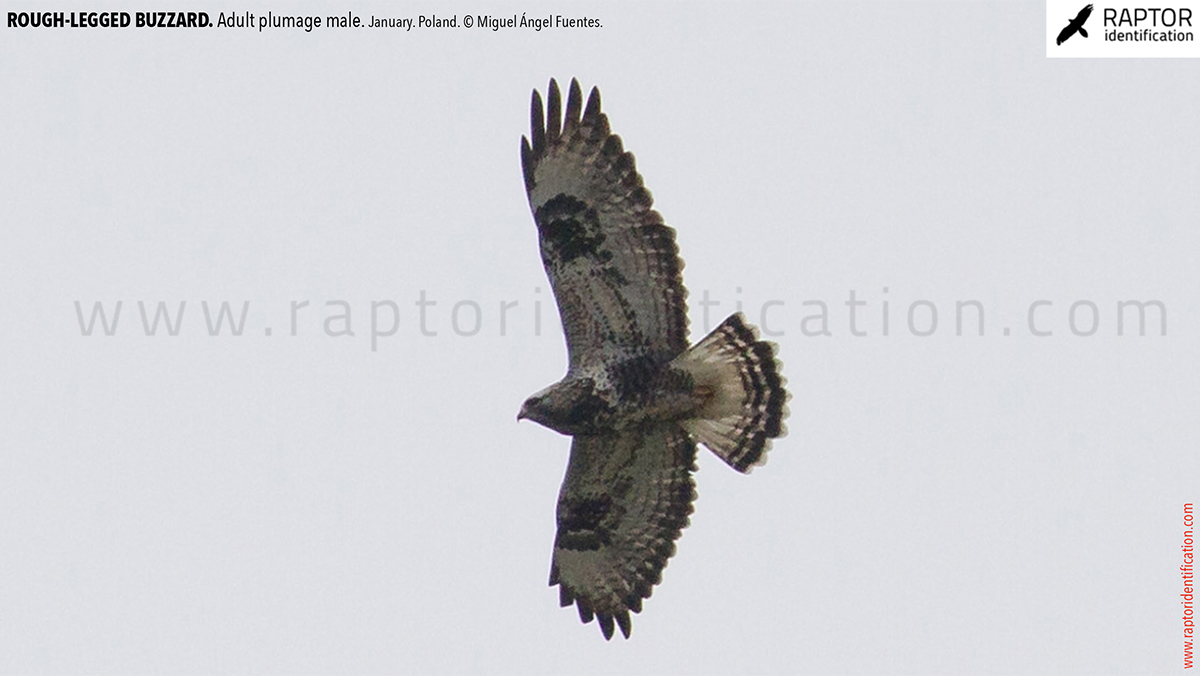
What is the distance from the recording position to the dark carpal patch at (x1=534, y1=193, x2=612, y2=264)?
9.20 metres

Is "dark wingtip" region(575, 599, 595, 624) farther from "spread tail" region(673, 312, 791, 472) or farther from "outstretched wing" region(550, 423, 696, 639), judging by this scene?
"spread tail" region(673, 312, 791, 472)

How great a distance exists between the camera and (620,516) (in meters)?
9.87

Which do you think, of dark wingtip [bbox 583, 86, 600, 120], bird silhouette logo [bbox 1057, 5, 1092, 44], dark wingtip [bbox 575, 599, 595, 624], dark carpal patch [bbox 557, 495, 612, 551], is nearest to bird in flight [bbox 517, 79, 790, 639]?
dark wingtip [bbox 583, 86, 600, 120]

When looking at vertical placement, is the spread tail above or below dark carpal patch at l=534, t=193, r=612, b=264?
below

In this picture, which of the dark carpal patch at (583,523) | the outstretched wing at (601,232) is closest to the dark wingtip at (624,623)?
the dark carpal patch at (583,523)

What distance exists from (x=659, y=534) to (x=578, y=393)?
1129 mm

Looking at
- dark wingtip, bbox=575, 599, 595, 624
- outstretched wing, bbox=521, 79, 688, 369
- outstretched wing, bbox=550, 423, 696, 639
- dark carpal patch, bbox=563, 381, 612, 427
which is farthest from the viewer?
dark wingtip, bbox=575, 599, 595, 624

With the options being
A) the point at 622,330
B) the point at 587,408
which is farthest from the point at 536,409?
the point at 622,330

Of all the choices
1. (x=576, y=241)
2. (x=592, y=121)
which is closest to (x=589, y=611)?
(x=576, y=241)

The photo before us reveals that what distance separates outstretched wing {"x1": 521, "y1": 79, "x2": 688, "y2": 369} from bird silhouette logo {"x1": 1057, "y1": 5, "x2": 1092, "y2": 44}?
3.89 meters

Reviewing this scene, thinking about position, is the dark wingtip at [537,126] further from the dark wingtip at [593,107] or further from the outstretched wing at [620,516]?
the outstretched wing at [620,516]

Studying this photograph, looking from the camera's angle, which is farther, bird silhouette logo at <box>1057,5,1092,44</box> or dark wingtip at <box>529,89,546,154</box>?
bird silhouette logo at <box>1057,5,1092,44</box>

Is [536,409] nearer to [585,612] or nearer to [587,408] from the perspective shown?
[587,408]

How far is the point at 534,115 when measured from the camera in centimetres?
923
